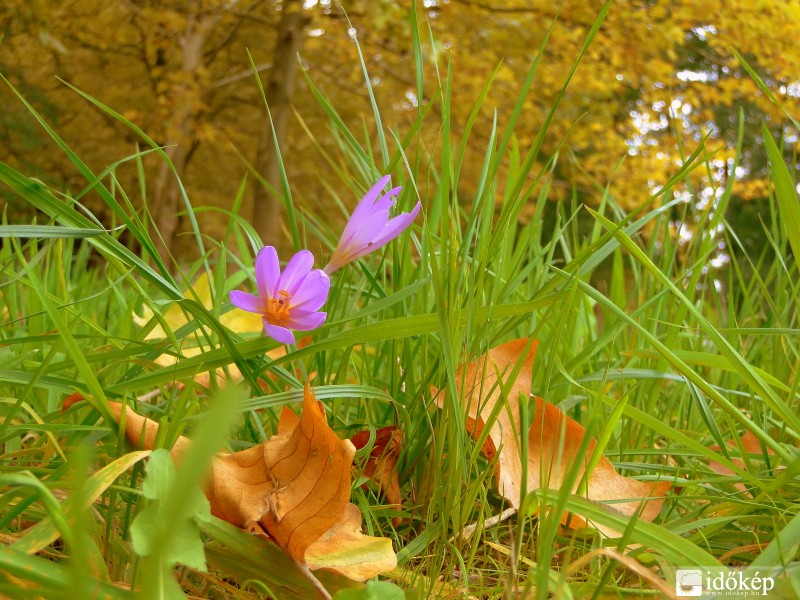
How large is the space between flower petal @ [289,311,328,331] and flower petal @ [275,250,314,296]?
0.7 inches

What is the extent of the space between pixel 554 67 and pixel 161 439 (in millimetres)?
5168

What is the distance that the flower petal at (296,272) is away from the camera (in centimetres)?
48

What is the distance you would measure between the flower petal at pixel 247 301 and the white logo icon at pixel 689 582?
293 mm

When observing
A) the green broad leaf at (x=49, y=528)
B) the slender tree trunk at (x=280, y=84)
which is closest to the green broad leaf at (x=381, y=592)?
the green broad leaf at (x=49, y=528)

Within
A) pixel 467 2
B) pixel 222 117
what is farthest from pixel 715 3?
pixel 222 117

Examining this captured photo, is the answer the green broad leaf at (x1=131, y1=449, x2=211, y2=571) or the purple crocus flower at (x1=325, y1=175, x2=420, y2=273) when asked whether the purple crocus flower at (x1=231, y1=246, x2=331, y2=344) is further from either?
the green broad leaf at (x1=131, y1=449, x2=211, y2=571)

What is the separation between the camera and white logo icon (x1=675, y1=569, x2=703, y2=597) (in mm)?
369

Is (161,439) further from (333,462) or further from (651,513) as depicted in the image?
(651,513)

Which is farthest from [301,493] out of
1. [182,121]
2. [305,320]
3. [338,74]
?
[338,74]

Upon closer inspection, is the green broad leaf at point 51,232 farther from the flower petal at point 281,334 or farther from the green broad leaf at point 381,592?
the green broad leaf at point 381,592

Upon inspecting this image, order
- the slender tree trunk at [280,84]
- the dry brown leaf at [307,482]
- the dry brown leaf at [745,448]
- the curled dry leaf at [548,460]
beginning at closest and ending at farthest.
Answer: the dry brown leaf at [307,482], the curled dry leaf at [548,460], the dry brown leaf at [745,448], the slender tree trunk at [280,84]

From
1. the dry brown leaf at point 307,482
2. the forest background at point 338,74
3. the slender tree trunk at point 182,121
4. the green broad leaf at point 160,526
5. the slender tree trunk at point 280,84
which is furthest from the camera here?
the slender tree trunk at point 280,84

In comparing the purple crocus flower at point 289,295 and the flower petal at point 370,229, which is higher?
the flower petal at point 370,229

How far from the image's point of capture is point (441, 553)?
44 cm
